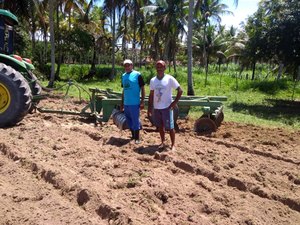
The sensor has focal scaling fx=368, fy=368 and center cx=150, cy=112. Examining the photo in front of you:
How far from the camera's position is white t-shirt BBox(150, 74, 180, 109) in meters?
5.89

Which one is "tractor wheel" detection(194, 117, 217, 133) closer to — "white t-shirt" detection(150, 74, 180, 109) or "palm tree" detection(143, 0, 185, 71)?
"white t-shirt" detection(150, 74, 180, 109)

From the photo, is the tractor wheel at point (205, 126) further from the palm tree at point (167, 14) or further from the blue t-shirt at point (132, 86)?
the palm tree at point (167, 14)

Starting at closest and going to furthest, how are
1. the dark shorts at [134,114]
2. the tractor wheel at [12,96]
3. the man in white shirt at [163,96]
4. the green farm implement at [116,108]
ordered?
the man in white shirt at [163,96], the dark shorts at [134,114], the tractor wheel at [12,96], the green farm implement at [116,108]

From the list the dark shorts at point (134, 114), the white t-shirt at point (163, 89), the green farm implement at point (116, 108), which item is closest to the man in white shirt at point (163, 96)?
the white t-shirt at point (163, 89)

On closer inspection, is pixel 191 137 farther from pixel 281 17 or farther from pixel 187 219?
pixel 281 17

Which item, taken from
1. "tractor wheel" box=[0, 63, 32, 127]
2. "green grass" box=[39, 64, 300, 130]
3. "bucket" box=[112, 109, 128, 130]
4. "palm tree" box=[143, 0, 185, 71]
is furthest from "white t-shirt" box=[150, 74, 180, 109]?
"palm tree" box=[143, 0, 185, 71]

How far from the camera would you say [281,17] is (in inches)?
602

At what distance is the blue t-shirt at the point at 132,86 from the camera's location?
247 inches

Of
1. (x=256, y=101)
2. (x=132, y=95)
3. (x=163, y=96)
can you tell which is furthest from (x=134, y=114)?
(x=256, y=101)

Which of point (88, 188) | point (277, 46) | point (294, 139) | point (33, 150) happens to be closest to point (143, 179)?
point (88, 188)

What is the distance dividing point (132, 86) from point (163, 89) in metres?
0.64

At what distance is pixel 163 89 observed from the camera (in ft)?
19.4

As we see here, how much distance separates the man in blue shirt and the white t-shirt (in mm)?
351

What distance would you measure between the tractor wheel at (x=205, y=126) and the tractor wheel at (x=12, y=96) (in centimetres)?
358
